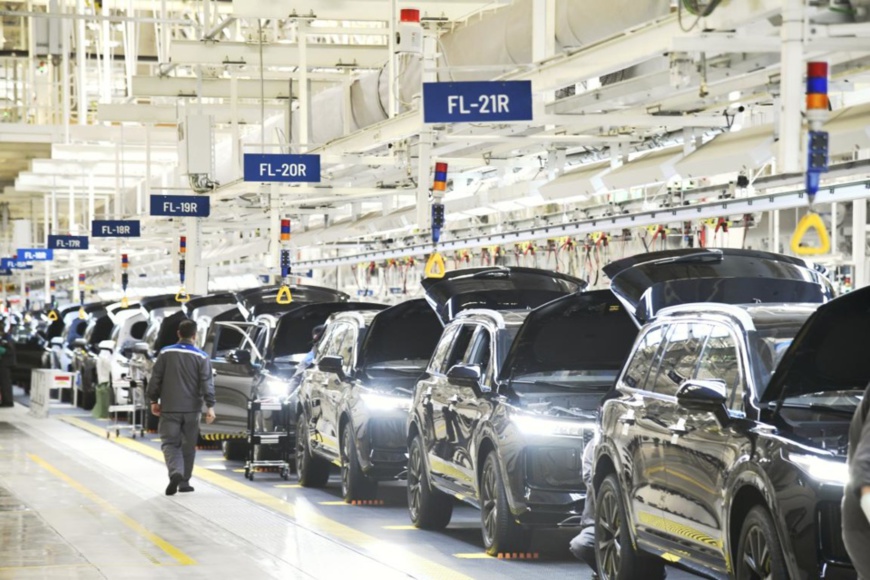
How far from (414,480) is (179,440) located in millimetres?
3349

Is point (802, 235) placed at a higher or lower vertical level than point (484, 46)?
lower

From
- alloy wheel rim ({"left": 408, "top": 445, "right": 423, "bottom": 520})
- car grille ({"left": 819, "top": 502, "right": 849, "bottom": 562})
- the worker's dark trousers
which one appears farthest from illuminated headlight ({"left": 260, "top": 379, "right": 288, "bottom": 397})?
car grille ({"left": 819, "top": 502, "right": 849, "bottom": 562})

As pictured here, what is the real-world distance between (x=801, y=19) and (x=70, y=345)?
27.2 metres

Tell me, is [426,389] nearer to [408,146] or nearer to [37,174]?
[408,146]

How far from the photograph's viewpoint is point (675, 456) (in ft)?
26.0

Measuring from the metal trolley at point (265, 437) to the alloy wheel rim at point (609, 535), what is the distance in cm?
829

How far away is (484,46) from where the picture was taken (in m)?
15.4

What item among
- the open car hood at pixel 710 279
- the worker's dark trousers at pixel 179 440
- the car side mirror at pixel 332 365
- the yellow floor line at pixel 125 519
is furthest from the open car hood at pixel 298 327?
the open car hood at pixel 710 279

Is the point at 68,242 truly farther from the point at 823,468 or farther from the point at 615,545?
the point at 823,468

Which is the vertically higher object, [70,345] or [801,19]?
[801,19]

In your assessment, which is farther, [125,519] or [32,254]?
[32,254]

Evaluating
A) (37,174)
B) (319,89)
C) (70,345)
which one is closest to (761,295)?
(319,89)

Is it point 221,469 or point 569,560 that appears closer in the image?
point 569,560

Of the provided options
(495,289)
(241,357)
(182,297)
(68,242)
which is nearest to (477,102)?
(495,289)
